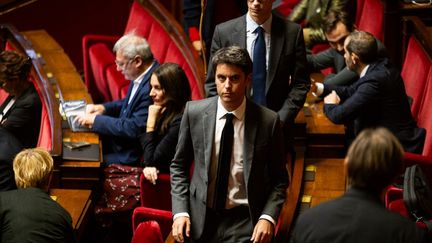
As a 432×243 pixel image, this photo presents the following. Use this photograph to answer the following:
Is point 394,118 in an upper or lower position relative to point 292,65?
lower

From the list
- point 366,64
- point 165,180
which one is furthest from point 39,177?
point 366,64

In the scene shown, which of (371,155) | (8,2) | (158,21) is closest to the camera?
(371,155)

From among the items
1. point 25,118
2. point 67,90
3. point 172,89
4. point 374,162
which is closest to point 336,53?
point 172,89

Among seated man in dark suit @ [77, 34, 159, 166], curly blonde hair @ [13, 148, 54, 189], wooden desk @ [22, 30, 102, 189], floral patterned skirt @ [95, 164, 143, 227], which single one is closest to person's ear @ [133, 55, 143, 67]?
seated man in dark suit @ [77, 34, 159, 166]

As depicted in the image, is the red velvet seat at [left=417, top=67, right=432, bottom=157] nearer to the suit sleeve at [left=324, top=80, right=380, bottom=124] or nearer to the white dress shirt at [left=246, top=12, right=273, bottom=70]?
the suit sleeve at [left=324, top=80, right=380, bottom=124]

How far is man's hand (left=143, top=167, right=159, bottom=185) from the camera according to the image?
2996 mm

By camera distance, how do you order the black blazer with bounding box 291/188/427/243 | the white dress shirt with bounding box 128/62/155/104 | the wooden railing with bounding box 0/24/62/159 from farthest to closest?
the white dress shirt with bounding box 128/62/155/104, the wooden railing with bounding box 0/24/62/159, the black blazer with bounding box 291/188/427/243

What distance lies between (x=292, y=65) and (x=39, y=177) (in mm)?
991

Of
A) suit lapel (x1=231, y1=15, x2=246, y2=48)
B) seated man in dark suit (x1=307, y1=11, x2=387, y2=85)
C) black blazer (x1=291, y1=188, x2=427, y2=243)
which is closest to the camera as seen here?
black blazer (x1=291, y1=188, x2=427, y2=243)

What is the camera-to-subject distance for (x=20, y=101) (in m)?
3.47

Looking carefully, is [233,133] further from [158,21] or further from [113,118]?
[158,21]

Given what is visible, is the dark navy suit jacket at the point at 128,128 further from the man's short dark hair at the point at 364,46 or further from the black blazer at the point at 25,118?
the man's short dark hair at the point at 364,46

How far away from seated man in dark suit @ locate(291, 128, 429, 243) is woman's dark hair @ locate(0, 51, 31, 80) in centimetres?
193

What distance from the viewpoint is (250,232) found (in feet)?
8.00
